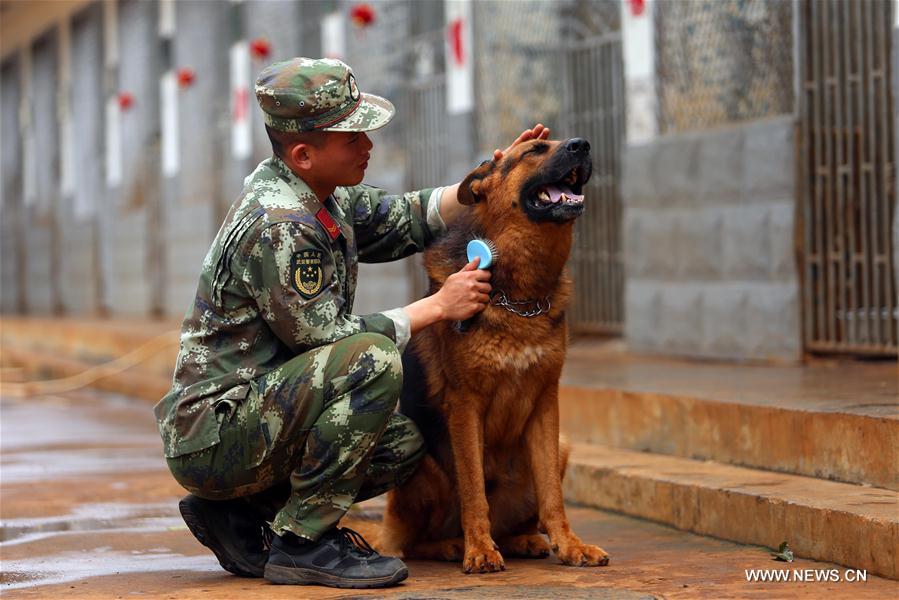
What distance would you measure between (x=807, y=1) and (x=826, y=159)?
1022 mm

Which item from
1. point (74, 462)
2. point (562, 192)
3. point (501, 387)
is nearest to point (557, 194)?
point (562, 192)

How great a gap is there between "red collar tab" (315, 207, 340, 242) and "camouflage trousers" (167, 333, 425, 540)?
342mm

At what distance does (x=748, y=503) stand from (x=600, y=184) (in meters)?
6.59

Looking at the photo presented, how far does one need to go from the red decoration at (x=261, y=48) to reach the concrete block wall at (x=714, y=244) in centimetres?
739

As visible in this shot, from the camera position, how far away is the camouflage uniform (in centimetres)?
381

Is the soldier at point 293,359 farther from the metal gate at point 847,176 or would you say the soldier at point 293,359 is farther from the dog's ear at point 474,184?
the metal gate at point 847,176

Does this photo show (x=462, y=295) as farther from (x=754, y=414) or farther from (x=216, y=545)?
(x=754, y=414)

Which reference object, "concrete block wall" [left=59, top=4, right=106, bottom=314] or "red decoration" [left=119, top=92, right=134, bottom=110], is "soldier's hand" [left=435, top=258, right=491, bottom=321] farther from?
"concrete block wall" [left=59, top=4, right=106, bottom=314]

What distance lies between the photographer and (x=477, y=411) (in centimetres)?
419

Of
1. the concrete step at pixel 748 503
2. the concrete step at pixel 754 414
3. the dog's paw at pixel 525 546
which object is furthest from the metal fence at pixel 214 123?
the dog's paw at pixel 525 546

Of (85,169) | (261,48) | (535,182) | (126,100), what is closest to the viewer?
(535,182)

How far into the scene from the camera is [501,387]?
4.20 metres

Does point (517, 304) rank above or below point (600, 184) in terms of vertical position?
below

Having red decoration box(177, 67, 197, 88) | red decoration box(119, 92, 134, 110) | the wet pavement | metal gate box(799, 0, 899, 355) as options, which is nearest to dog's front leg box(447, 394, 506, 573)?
the wet pavement
